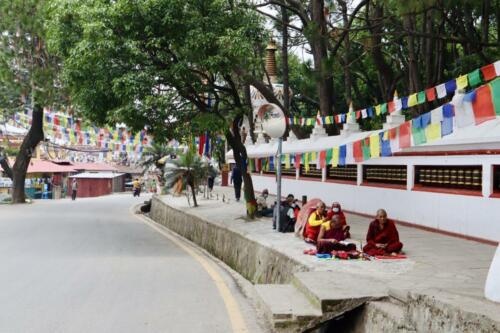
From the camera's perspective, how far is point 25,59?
29344 mm

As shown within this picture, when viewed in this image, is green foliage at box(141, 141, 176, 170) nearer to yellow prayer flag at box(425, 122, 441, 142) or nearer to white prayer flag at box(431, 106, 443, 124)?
yellow prayer flag at box(425, 122, 441, 142)

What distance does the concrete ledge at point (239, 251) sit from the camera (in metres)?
9.86

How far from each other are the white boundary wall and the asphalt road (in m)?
4.96

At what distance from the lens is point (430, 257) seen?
32.6 feet

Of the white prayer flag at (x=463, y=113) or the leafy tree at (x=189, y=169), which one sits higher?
the white prayer flag at (x=463, y=113)

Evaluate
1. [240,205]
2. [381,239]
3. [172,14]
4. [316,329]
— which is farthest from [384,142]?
[240,205]

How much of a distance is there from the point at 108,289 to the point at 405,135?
4798mm

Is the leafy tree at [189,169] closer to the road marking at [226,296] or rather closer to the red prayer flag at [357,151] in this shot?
the road marking at [226,296]

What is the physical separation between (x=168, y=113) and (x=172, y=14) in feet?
8.30

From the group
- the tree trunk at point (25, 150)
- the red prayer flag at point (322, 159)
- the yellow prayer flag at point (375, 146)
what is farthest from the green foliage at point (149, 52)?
the tree trunk at point (25, 150)

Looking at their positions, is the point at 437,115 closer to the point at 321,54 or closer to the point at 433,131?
the point at 433,131

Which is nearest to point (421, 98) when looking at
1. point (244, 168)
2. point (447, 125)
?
point (447, 125)

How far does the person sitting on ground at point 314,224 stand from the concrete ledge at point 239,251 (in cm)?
91

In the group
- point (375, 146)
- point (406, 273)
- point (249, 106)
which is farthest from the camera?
point (249, 106)
